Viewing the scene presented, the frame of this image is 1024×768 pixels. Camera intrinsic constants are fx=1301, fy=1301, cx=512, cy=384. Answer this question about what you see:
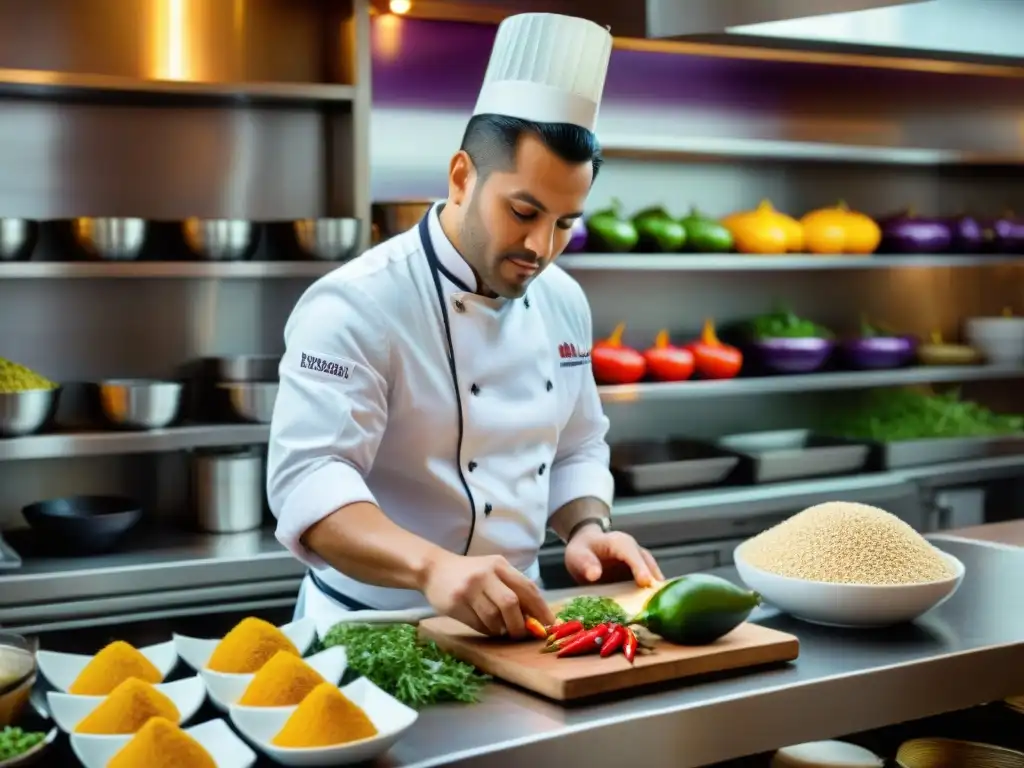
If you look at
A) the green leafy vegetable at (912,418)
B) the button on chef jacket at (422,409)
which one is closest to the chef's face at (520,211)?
the button on chef jacket at (422,409)

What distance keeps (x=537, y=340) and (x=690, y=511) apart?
5.57ft

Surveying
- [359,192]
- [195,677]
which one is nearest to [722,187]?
[359,192]

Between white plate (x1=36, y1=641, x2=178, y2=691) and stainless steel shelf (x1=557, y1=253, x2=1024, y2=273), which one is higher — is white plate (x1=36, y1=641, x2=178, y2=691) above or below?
below

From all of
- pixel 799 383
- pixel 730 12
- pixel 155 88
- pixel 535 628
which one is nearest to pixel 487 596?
pixel 535 628

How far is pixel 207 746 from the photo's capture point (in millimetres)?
1471

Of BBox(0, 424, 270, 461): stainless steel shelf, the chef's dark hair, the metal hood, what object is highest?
the metal hood

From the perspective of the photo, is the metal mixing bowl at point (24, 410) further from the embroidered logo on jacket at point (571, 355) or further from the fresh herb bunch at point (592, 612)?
the fresh herb bunch at point (592, 612)

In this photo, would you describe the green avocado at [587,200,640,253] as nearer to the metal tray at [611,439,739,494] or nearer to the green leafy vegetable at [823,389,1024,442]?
the metal tray at [611,439,739,494]

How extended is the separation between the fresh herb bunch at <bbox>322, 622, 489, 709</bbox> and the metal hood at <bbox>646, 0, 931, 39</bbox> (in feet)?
4.10

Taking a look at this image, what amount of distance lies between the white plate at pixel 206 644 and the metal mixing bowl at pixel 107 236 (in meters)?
1.85

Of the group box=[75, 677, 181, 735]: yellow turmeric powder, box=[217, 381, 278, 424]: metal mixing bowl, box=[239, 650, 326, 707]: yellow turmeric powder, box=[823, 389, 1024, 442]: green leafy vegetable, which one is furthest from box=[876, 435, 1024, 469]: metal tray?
box=[75, 677, 181, 735]: yellow turmeric powder

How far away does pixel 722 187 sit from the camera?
479cm

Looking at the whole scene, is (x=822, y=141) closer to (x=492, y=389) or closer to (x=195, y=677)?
(x=492, y=389)

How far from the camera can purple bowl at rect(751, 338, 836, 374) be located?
4469 millimetres
